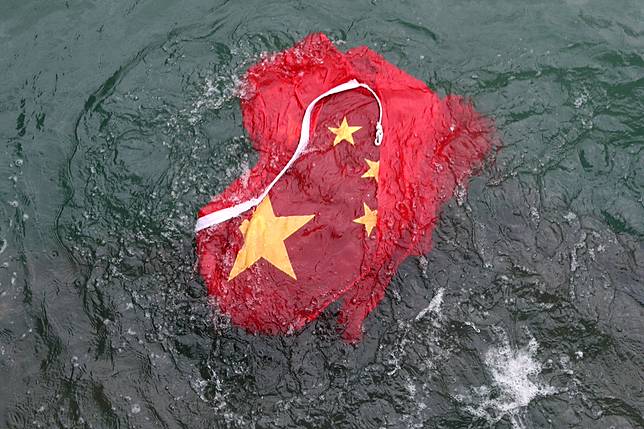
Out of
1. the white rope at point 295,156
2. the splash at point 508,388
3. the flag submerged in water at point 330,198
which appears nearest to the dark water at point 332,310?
the splash at point 508,388

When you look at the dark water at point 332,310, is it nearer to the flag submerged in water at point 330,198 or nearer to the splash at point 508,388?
the splash at point 508,388

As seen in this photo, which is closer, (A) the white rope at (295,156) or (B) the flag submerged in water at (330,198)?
(B) the flag submerged in water at (330,198)

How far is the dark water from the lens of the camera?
5.11 meters

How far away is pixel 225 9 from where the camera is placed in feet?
22.8

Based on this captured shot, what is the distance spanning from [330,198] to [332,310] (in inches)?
34.1

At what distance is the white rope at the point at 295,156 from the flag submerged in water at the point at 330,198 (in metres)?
0.01

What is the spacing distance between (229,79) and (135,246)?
189 centimetres

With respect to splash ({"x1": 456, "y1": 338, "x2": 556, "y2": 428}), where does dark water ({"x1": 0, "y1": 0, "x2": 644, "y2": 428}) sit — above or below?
above

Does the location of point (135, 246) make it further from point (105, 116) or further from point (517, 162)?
point (517, 162)

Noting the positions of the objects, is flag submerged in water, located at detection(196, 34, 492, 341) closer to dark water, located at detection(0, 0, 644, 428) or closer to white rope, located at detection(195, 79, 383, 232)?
white rope, located at detection(195, 79, 383, 232)

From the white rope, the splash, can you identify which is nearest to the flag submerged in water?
the white rope

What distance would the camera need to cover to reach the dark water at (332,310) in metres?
5.11

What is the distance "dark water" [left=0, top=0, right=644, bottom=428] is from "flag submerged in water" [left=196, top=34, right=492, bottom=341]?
8.8 inches

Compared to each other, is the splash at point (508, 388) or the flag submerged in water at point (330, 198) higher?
the flag submerged in water at point (330, 198)
